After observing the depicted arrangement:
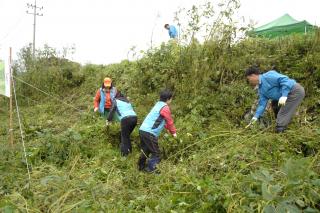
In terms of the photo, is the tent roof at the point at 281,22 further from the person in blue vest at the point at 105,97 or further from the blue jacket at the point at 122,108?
the blue jacket at the point at 122,108

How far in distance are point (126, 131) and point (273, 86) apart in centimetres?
260

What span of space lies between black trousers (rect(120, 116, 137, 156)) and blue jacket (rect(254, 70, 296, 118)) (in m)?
2.14

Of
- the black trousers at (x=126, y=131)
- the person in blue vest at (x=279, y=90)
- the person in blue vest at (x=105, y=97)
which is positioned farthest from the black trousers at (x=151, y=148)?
the person in blue vest at (x=105, y=97)

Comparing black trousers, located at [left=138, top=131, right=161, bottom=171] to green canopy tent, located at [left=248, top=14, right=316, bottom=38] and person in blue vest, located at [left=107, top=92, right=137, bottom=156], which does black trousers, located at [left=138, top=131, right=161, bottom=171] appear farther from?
green canopy tent, located at [left=248, top=14, right=316, bottom=38]

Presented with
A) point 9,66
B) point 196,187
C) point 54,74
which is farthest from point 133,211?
point 54,74

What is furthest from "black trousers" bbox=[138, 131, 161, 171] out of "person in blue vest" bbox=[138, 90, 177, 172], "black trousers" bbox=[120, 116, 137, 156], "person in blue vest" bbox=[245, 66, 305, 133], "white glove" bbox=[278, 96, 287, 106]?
"white glove" bbox=[278, 96, 287, 106]

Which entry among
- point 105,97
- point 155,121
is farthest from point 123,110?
point 105,97

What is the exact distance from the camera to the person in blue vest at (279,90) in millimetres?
5305

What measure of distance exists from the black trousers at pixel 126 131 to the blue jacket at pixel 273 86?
7.01 ft

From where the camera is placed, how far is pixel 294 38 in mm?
7742

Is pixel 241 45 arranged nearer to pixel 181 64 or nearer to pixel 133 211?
pixel 181 64

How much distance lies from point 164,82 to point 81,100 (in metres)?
3.84

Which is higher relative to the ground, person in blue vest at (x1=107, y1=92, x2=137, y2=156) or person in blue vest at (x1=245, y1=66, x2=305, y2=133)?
person in blue vest at (x1=245, y1=66, x2=305, y2=133)

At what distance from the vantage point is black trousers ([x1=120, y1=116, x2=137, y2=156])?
6441 millimetres
